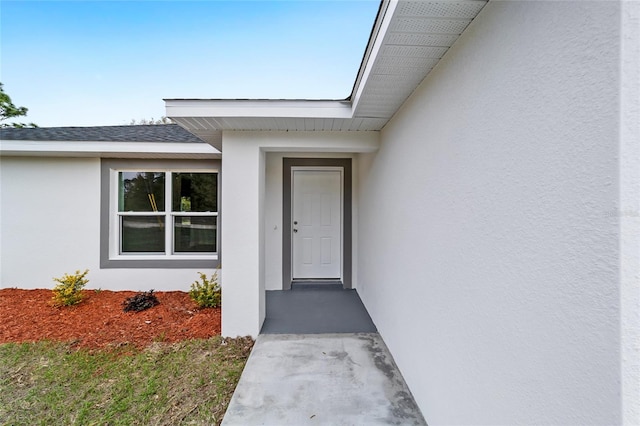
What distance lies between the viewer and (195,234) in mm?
4930

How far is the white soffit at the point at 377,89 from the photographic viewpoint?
4.51ft

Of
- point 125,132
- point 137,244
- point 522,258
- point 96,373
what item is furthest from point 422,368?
point 125,132

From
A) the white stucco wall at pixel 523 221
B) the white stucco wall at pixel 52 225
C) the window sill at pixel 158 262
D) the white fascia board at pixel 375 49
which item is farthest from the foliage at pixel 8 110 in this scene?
the white stucco wall at pixel 523 221

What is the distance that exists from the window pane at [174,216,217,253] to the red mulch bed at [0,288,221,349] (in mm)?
877

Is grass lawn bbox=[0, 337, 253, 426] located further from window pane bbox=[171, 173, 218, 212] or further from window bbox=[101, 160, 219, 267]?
window pane bbox=[171, 173, 218, 212]

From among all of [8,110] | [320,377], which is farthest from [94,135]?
[8,110]

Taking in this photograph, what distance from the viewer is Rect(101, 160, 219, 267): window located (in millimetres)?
A: 4785

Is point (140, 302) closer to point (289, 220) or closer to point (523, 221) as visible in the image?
point (289, 220)

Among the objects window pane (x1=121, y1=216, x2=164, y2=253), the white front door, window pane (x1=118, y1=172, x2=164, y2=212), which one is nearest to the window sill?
window pane (x1=121, y1=216, x2=164, y2=253)

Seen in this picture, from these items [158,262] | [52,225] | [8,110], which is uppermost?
[8,110]

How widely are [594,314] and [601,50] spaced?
0.76m

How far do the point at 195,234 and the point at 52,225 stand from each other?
243 cm

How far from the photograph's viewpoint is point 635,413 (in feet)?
2.22

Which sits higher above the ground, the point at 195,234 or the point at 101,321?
the point at 195,234
